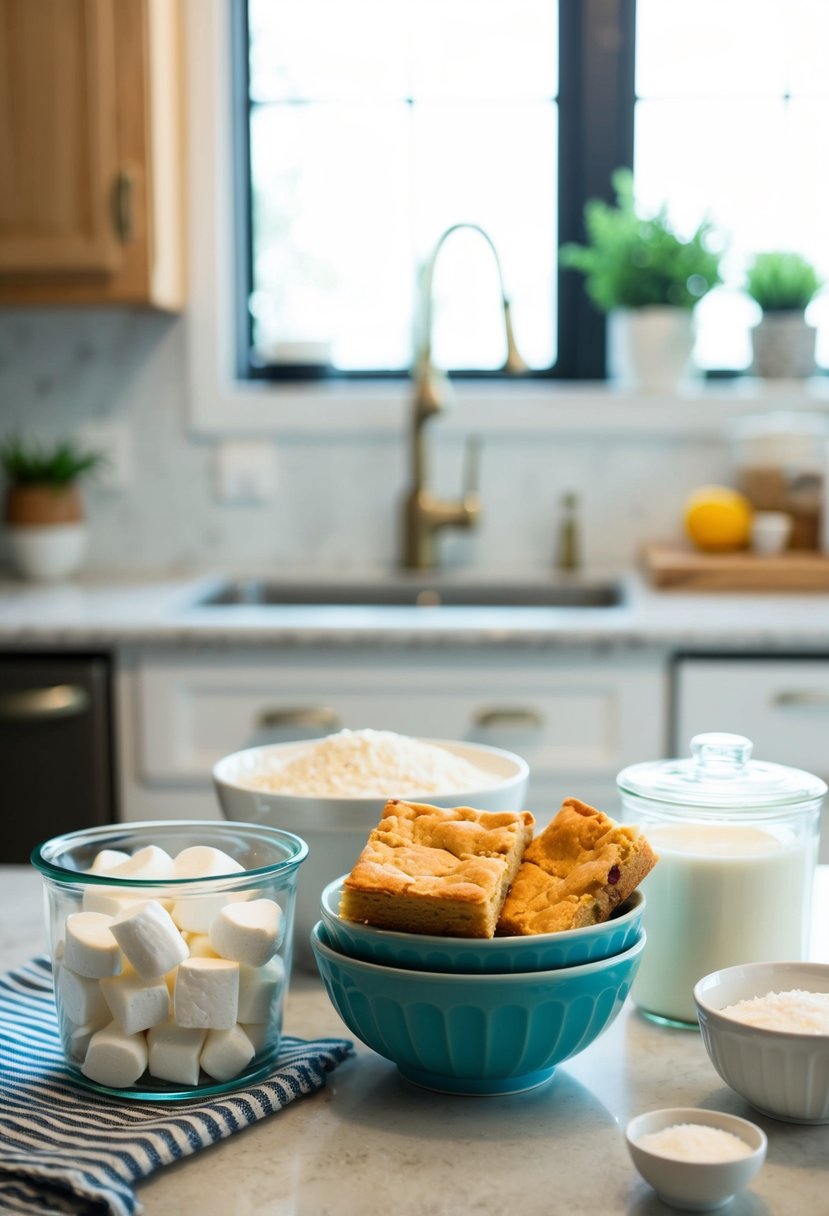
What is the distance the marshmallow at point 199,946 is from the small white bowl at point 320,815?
0.19 m

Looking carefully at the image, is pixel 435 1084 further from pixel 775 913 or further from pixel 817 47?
pixel 817 47

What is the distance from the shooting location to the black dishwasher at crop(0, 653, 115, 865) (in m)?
2.17

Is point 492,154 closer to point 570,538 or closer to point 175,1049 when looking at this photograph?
point 570,538

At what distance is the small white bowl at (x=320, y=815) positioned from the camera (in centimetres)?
94

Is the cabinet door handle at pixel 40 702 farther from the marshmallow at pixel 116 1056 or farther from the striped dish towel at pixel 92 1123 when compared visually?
the marshmallow at pixel 116 1056

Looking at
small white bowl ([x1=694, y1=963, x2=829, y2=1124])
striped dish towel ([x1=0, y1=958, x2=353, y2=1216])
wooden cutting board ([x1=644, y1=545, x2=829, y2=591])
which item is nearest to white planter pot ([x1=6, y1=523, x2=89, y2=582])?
wooden cutting board ([x1=644, y1=545, x2=829, y2=591])

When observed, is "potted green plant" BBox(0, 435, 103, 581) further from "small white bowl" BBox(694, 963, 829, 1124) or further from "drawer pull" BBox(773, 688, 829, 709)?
"small white bowl" BBox(694, 963, 829, 1124)

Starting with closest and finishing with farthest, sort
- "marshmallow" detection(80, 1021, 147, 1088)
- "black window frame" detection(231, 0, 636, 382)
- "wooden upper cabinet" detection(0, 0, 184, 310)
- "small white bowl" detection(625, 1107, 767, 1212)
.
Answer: "small white bowl" detection(625, 1107, 767, 1212) → "marshmallow" detection(80, 1021, 147, 1088) → "wooden upper cabinet" detection(0, 0, 184, 310) → "black window frame" detection(231, 0, 636, 382)

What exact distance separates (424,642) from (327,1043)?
1.34 metres

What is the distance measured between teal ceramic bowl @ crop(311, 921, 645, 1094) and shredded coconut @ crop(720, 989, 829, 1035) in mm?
64

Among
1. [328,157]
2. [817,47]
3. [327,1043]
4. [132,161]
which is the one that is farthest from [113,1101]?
[817,47]

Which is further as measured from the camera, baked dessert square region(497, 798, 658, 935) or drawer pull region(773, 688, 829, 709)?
drawer pull region(773, 688, 829, 709)

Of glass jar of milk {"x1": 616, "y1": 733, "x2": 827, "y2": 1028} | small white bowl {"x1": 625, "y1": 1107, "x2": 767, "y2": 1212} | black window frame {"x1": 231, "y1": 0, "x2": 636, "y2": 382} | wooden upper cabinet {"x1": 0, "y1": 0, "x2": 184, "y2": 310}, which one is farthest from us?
black window frame {"x1": 231, "y1": 0, "x2": 636, "y2": 382}

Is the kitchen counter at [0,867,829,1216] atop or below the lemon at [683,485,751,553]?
below
